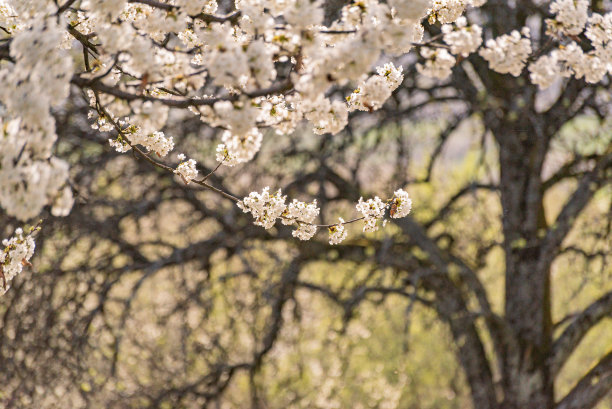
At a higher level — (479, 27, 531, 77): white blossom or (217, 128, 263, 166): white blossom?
(479, 27, 531, 77): white blossom

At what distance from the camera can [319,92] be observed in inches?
91.7

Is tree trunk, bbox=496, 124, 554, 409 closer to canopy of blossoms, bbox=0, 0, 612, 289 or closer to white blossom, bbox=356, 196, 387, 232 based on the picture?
white blossom, bbox=356, 196, 387, 232

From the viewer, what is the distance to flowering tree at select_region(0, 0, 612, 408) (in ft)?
7.00

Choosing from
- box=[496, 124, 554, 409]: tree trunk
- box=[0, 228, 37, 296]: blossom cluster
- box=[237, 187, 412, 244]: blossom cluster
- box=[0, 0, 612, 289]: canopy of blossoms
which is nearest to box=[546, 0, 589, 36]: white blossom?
box=[0, 0, 612, 289]: canopy of blossoms

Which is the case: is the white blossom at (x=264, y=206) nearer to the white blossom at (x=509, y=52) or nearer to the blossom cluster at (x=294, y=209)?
the blossom cluster at (x=294, y=209)

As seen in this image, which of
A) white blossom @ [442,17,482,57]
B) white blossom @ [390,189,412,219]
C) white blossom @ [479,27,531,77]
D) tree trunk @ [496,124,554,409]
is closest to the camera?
white blossom @ [442,17,482,57]

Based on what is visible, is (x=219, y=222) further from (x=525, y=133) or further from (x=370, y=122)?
(x=525, y=133)

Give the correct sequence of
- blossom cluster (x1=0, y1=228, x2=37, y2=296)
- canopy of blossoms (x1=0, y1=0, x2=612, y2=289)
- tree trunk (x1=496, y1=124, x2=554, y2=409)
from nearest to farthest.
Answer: canopy of blossoms (x1=0, y1=0, x2=612, y2=289) → blossom cluster (x1=0, y1=228, x2=37, y2=296) → tree trunk (x1=496, y1=124, x2=554, y2=409)

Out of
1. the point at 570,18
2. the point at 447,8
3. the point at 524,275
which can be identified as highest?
the point at 570,18

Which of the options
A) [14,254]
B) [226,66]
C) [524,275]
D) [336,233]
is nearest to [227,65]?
[226,66]

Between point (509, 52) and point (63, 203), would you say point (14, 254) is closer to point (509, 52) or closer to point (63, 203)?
point (63, 203)

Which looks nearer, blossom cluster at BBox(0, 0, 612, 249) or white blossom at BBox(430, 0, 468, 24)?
blossom cluster at BBox(0, 0, 612, 249)

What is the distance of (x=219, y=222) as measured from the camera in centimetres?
756

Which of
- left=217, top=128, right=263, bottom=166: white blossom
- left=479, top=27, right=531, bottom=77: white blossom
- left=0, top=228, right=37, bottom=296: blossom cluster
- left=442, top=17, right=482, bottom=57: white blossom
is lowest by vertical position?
left=0, top=228, right=37, bottom=296: blossom cluster
